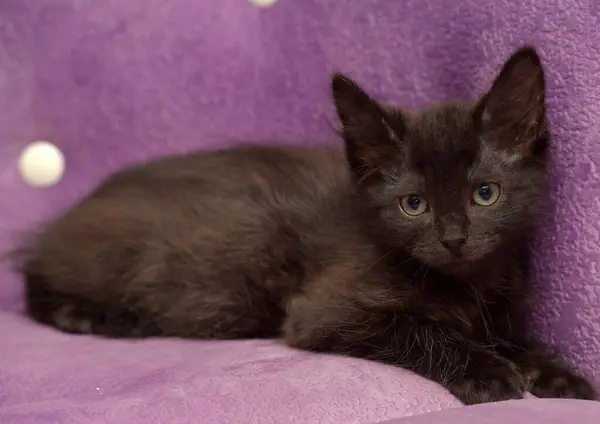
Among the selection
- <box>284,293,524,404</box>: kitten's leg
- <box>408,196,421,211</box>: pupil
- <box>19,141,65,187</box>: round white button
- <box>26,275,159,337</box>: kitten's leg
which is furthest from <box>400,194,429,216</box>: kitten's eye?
<box>19,141,65,187</box>: round white button

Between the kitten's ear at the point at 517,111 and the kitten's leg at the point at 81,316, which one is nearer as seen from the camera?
the kitten's ear at the point at 517,111

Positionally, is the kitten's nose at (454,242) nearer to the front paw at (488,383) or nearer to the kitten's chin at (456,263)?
the kitten's chin at (456,263)

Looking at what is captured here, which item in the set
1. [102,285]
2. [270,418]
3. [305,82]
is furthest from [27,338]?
[305,82]

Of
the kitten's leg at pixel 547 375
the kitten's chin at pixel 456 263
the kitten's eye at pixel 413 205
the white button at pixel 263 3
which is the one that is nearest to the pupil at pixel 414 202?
the kitten's eye at pixel 413 205

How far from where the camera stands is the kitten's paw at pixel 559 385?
1315 millimetres

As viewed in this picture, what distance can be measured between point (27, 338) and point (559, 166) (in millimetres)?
1191

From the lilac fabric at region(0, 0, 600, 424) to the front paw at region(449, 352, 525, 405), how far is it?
57 millimetres

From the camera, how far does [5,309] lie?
1896 millimetres

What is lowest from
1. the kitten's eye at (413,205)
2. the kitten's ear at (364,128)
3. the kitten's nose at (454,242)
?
the kitten's nose at (454,242)

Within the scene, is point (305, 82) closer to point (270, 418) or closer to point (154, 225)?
point (154, 225)

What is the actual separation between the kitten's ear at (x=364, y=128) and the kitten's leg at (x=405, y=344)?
287mm

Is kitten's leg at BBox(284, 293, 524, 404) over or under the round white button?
under

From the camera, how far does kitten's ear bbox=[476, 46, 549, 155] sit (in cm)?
139

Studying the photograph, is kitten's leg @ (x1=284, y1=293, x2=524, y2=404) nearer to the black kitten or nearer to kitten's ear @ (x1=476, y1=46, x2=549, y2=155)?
the black kitten
